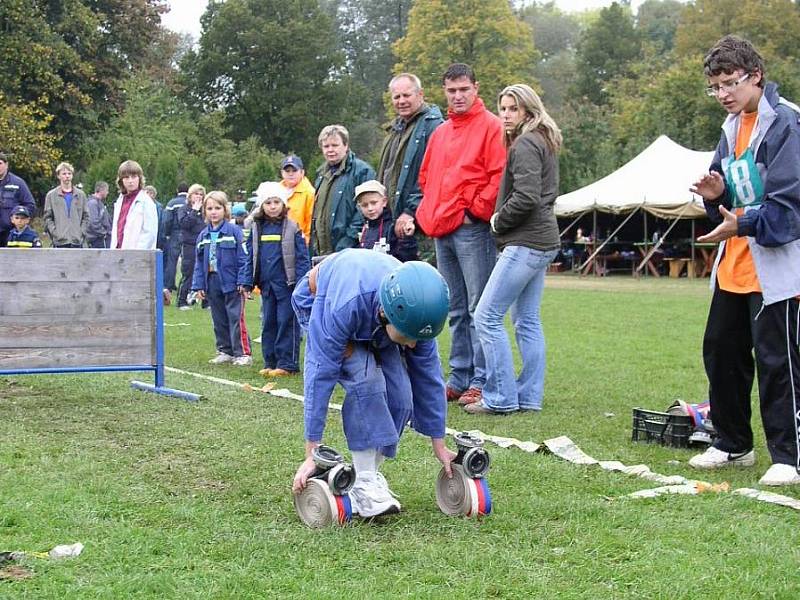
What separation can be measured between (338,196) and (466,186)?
1.59 metres

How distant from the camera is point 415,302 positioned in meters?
4.34

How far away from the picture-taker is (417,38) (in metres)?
62.7

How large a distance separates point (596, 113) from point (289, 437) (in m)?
52.0

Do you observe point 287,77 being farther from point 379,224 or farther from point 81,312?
point 81,312

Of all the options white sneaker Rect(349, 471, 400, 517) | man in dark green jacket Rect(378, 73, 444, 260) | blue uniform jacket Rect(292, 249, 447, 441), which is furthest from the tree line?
white sneaker Rect(349, 471, 400, 517)

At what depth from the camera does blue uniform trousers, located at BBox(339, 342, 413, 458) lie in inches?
188

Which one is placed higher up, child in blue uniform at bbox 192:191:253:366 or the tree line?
the tree line

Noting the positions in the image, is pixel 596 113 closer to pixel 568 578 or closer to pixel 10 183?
pixel 10 183

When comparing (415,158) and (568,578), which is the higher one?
(415,158)

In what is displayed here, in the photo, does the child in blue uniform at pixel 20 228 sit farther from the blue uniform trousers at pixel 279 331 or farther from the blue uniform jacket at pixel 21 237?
the blue uniform trousers at pixel 279 331

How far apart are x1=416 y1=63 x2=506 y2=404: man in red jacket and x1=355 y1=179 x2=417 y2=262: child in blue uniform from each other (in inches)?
13.4

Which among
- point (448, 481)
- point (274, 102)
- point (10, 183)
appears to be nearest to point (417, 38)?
point (274, 102)

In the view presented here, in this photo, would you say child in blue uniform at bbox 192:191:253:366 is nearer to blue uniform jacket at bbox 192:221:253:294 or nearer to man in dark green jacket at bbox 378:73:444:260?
blue uniform jacket at bbox 192:221:253:294

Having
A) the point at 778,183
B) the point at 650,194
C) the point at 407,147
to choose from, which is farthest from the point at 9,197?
the point at 650,194
